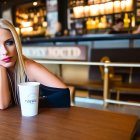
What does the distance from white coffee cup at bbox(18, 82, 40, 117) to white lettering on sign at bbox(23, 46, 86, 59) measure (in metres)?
3.51

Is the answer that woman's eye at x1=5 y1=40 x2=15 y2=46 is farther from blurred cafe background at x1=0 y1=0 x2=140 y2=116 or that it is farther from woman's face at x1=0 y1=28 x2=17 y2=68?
blurred cafe background at x1=0 y1=0 x2=140 y2=116

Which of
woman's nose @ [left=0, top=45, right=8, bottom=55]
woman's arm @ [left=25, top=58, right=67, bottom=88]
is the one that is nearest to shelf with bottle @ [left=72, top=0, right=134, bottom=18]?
woman's arm @ [left=25, top=58, right=67, bottom=88]

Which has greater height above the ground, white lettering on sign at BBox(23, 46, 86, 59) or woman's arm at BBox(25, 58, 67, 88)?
woman's arm at BBox(25, 58, 67, 88)

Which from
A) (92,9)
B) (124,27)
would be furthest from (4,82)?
(92,9)

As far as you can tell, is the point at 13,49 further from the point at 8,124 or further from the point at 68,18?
the point at 68,18

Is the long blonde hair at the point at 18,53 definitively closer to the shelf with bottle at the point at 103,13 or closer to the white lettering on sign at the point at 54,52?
the white lettering on sign at the point at 54,52

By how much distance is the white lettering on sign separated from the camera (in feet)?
14.7

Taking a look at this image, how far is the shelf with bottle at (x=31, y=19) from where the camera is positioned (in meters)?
7.38

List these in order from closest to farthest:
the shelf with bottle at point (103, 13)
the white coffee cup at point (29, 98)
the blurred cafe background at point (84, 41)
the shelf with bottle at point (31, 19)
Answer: the white coffee cup at point (29, 98) < the blurred cafe background at point (84, 41) < the shelf with bottle at point (103, 13) < the shelf with bottle at point (31, 19)

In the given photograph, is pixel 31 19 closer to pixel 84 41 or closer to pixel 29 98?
pixel 84 41

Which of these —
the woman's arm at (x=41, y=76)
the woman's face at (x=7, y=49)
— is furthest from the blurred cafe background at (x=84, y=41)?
the woman's face at (x=7, y=49)

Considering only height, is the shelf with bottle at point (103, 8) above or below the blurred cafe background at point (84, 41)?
above

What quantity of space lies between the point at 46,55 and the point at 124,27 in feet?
7.13

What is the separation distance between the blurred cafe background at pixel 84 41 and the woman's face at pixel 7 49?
1282 mm
